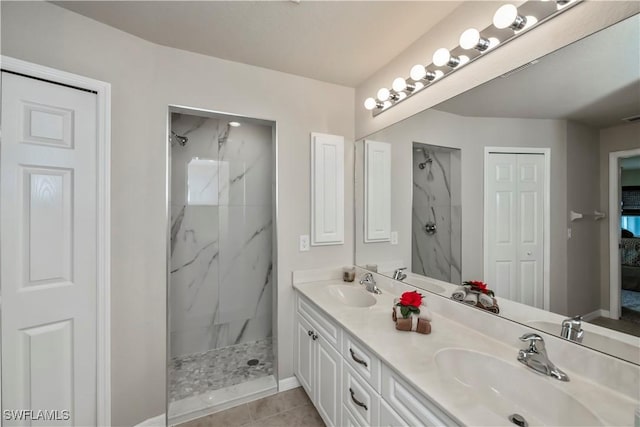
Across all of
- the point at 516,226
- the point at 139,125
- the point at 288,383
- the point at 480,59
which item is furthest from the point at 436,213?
the point at 139,125

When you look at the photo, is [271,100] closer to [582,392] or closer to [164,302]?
[164,302]

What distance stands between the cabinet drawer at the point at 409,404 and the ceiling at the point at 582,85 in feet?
3.76

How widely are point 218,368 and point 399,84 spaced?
8.75ft

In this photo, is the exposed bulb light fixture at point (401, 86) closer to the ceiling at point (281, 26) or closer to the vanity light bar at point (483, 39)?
the vanity light bar at point (483, 39)

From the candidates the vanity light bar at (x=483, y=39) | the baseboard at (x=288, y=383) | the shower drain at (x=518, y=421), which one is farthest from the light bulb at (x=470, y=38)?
the baseboard at (x=288, y=383)

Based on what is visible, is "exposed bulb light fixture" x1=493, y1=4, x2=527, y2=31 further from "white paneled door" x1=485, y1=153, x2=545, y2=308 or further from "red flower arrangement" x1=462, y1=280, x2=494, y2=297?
"red flower arrangement" x1=462, y1=280, x2=494, y2=297

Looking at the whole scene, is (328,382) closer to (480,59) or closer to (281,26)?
(480,59)

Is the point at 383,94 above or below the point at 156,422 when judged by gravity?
above

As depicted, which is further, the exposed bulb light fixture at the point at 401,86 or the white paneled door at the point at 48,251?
the exposed bulb light fixture at the point at 401,86

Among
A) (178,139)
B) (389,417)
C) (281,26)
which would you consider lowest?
(389,417)

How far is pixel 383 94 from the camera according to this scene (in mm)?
1818

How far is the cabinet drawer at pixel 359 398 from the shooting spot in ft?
3.73

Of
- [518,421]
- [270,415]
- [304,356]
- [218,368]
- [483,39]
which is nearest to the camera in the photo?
[518,421]

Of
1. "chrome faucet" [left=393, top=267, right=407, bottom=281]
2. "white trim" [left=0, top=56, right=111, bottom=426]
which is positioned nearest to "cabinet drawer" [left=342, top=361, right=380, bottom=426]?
"chrome faucet" [left=393, top=267, right=407, bottom=281]
